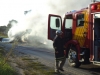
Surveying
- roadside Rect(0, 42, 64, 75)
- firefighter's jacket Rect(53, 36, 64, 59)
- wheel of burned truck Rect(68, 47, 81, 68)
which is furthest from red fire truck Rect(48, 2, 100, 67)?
roadside Rect(0, 42, 64, 75)

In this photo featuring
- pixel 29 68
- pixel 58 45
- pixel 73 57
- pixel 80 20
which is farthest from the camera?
pixel 73 57

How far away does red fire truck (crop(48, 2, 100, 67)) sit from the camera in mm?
11135

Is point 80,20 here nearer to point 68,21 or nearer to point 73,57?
point 68,21

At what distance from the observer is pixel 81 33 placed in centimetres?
1217

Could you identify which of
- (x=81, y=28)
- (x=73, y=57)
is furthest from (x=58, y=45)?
(x=73, y=57)

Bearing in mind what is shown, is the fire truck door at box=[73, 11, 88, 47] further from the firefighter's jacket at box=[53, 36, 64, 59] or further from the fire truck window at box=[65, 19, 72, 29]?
the firefighter's jacket at box=[53, 36, 64, 59]

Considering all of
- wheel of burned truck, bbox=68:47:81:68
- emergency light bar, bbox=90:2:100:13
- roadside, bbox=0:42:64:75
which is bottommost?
roadside, bbox=0:42:64:75

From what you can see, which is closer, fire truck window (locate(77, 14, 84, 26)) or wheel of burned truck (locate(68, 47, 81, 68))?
fire truck window (locate(77, 14, 84, 26))

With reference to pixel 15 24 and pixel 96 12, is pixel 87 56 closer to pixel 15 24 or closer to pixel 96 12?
pixel 96 12

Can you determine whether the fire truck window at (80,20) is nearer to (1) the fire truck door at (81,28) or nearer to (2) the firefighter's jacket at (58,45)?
(1) the fire truck door at (81,28)

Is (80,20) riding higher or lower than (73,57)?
higher

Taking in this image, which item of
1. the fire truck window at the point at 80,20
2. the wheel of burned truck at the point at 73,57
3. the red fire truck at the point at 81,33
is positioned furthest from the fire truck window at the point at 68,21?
the wheel of burned truck at the point at 73,57

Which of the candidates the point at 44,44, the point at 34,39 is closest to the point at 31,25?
the point at 34,39

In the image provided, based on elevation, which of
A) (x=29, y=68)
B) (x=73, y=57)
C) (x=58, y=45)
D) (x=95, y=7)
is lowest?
(x=29, y=68)
